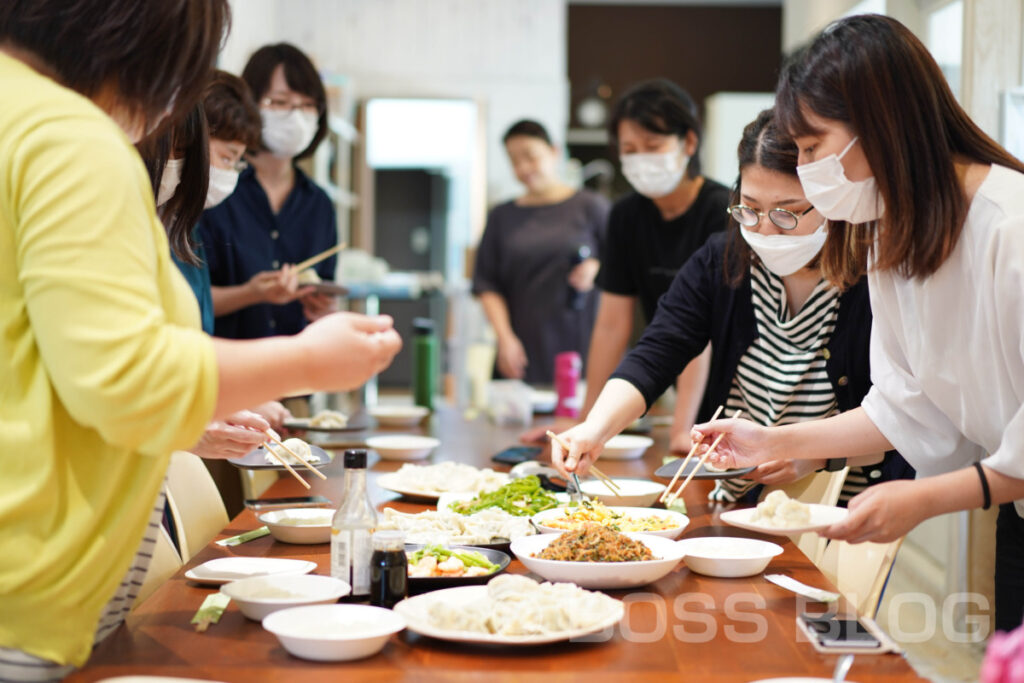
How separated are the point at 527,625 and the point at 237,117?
1857mm

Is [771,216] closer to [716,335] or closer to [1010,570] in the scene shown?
[716,335]

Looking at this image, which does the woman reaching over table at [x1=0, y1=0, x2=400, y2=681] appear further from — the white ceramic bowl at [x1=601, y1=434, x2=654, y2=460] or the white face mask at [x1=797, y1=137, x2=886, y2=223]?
the white ceramic bowl at [x1=601, y1=434, x2=654, y2=460]

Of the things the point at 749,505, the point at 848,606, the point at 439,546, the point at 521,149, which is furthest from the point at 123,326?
the point at 521,149

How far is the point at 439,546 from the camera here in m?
1.56

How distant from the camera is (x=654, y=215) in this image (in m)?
3.18

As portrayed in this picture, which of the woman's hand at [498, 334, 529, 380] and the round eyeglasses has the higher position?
the round eyeglasses

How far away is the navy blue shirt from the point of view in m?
3.14

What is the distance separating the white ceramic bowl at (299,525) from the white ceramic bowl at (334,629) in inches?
17.8

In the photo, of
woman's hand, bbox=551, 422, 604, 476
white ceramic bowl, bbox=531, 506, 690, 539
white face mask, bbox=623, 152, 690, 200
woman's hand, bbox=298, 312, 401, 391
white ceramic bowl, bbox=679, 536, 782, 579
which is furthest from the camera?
white face mask, bbox=623, 152, 690, 200

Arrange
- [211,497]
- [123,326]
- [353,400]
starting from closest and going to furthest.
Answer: [123,326]
[211,497]
[353,400]

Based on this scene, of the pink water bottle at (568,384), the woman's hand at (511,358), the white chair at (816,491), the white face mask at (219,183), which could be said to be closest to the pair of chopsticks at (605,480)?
the white chair at (816,491)

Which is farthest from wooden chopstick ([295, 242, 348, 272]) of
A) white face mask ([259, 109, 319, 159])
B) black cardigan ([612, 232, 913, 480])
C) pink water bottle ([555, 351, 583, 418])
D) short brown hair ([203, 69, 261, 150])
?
black cardigan ([612, 232, 913, 480])

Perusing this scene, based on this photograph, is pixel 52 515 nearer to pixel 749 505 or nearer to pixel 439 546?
pixel 439 546

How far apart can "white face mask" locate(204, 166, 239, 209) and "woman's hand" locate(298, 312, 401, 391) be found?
162 centimetres
